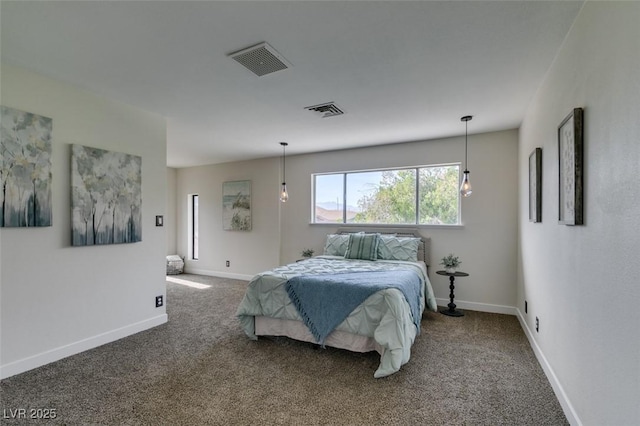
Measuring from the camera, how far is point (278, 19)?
1.80 m

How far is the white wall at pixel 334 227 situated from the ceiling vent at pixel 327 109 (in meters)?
1.75

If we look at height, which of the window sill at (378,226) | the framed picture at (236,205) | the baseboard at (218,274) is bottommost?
the baseboard at (218,274)

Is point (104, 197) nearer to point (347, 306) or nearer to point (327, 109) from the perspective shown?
point (327, 109)

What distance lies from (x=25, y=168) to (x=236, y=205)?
396cm

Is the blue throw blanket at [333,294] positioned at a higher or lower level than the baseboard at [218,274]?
higher

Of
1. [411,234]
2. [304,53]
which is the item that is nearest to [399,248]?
[411,234]

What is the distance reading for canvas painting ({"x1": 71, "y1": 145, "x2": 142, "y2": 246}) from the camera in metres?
2.82

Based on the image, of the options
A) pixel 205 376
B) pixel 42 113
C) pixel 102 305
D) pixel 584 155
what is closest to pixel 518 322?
pixel 584 155

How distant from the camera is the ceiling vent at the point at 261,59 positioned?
212cm

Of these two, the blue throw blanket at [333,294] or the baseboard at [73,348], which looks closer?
the baseboard at [73,348]

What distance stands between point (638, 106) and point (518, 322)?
3303mm

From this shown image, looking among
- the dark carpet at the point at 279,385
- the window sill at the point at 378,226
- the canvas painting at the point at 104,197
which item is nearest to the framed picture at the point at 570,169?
the dark carpet at the point at 279,385

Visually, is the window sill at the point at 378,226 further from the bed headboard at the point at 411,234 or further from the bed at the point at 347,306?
the bed at the point at 347,306

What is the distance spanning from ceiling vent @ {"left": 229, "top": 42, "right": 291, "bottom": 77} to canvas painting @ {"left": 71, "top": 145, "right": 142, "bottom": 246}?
1845 millimetres
